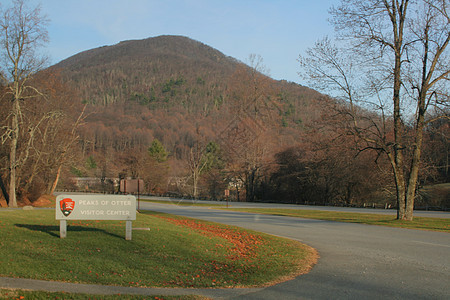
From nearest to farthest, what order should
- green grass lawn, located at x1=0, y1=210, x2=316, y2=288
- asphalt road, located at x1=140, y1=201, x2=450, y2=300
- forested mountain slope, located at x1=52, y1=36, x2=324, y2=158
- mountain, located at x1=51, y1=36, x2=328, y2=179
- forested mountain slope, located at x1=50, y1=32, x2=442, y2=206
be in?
1. asphalt road, located at x1=140, y1=201, x2=450, y2=300
2. green grass lawn, located at x1=0, y1=210, x2=316, y2=288
3. forested mountain slope, located at x1=50, y1=32, x2=442, y2=206
4. mountain, located at x1=51, y1=36, x2=328, y2=179
5. forested mountain slope, located at x1=52, y1=36, x2=324, y2=158

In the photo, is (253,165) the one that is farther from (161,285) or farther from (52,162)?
(161,285)

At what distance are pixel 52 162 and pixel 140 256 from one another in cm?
3312

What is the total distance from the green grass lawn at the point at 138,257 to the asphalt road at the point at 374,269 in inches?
27.5

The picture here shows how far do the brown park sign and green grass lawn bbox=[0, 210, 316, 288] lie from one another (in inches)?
20.7

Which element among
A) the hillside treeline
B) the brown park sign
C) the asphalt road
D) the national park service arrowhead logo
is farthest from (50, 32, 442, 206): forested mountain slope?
the national park service arrowhead logo

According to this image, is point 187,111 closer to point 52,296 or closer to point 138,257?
point 138,257

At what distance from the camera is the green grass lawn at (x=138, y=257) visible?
24.8 feet

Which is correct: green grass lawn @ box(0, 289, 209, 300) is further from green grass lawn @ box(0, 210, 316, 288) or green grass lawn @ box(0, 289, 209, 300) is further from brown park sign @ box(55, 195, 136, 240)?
brown park sign @ box(55, 195, 136, 240)

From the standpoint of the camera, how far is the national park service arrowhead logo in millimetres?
10414

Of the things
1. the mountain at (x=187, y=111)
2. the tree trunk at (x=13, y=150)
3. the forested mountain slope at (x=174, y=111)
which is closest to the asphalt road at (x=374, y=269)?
the mountain at (x=187, y=111)

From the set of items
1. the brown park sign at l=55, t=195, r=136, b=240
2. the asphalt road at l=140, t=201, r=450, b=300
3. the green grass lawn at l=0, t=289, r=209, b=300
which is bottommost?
the asphalt road at l=140, t=201, r=450, b=300

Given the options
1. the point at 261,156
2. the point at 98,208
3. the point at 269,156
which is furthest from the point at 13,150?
the point at 269,156

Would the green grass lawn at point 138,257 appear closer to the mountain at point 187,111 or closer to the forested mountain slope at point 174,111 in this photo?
the mountain at point 187,111

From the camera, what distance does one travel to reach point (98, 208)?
10773 mm
